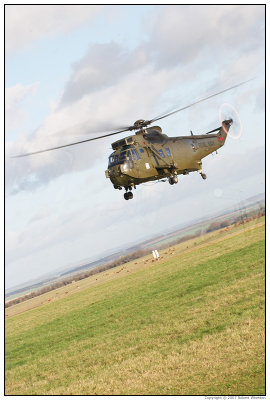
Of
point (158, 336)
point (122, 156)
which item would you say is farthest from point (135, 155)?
point (158, 336)

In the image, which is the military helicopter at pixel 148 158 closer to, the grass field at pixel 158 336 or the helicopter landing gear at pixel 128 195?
the helicopter landing gear at pixel 128 195

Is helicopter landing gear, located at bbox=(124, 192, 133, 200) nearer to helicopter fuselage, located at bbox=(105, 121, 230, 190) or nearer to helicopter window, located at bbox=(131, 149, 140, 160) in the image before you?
helicopter fuselage, located at bbox=(105, 121, 230, 190)

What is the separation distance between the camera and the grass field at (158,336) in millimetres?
45656

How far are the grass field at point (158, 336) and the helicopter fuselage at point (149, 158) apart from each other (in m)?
17.5

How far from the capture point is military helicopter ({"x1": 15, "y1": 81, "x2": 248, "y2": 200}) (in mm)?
29406

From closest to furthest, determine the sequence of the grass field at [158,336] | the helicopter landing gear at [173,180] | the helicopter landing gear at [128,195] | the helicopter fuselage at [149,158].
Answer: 1. the helicopter landing gear at [128,195]
2. the helicopter landing gear at [173,180]
3. the helicopter fuselage at [149,158]
4. the grass field at [158,336]

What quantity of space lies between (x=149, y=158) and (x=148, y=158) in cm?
7

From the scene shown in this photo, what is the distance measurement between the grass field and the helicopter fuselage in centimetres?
1753

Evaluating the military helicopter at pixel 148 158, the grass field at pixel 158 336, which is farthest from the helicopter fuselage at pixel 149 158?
the grass field at pixel 158 336

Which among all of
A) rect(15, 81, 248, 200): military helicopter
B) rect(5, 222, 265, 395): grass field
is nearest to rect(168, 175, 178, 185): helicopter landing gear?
rect(15, 81, 248, 200): military helicopter

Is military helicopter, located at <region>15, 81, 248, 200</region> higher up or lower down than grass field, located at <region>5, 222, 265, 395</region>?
higher up

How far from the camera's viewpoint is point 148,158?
101 feet

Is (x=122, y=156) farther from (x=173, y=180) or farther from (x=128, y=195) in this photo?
(x=173, y=180)

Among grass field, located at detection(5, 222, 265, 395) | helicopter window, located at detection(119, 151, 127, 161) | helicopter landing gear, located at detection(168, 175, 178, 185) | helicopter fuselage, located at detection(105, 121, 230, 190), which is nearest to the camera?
helicopter landing gear, located at detection(168, 175, 178, 185)
